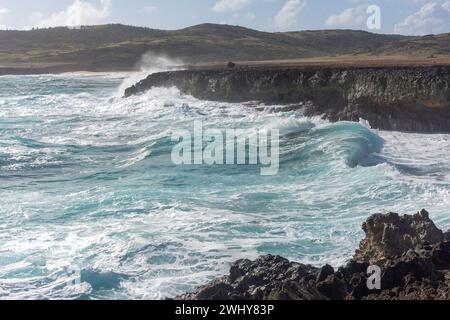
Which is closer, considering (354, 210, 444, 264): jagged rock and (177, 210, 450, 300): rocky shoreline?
(177, 210, 450, 300): rocky shoreline

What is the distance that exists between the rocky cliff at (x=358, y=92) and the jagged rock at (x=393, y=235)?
16.0m

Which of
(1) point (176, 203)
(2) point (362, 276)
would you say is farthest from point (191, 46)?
(2) point (362, 276)

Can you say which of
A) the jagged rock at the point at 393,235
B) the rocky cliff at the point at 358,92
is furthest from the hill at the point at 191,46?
the jagged rock at the point at 393,235

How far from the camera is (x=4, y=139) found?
25906mm

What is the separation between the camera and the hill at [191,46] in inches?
2820

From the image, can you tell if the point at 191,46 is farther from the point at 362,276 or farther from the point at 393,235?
the point at 362,276

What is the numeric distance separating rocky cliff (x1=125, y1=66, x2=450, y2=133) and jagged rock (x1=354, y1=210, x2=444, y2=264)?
52.5 ft

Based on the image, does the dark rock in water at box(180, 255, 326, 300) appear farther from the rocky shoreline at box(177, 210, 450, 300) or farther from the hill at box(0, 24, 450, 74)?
the hill at box(0, 24, 450, 74)

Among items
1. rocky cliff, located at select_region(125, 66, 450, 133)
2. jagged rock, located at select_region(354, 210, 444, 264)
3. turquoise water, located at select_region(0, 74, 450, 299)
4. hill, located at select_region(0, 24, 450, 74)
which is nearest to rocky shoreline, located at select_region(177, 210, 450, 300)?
jagged rock, located at select_region(354, 210, 444, 264)

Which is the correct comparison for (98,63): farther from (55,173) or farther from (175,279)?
(175,279)

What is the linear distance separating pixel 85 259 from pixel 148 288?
1768mm

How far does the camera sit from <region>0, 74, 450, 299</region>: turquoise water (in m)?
10.4
